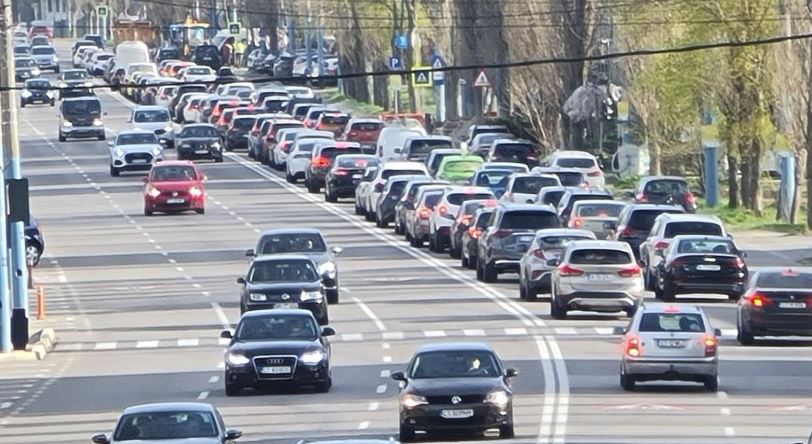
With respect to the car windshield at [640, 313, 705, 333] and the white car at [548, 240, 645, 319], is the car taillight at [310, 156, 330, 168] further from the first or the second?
the car windshield at [640, 313, 705, 333]

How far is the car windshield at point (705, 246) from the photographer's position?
47031 mm

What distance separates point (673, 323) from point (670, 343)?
465 mm

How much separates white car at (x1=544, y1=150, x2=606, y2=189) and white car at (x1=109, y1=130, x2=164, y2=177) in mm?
16057

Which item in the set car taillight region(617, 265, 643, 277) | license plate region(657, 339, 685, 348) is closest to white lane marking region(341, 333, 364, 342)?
car taillight region(617, 265, 643, 277)

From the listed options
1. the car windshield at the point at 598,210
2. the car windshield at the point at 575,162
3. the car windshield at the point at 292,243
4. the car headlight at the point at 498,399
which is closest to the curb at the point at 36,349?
the car windshield at the point at 292,243

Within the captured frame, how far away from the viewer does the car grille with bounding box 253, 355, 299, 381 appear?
3472cm

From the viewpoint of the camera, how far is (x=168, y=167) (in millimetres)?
67125

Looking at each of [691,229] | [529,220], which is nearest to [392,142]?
[529,220]

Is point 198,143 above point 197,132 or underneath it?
underneath

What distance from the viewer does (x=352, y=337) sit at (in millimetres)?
43062

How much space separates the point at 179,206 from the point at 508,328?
2719 centimetres

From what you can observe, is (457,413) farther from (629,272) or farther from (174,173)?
(174,173)

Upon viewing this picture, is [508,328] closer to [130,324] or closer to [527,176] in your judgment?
[130,324]

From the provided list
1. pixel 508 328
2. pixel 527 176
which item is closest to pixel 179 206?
pixel 527 176
